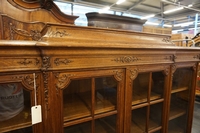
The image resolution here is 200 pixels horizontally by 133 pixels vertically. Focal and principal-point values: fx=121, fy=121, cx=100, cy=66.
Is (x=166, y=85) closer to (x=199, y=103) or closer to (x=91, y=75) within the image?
(x=91, y=75)

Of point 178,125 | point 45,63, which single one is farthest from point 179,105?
point 45,63

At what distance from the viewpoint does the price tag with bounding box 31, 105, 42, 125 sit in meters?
0.62

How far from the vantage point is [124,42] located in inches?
34.5

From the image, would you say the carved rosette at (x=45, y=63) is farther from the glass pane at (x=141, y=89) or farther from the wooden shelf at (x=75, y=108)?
the glass pane at (x=141, y=89)

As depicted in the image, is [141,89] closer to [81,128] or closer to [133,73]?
[133,73]

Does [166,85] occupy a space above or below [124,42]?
below

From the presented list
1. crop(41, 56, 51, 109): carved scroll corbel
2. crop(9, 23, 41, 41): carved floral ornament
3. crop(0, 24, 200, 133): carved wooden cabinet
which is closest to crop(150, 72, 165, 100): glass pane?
crop(0, 24, 200, 133): carved wooden cabinet

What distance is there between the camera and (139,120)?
1.04m

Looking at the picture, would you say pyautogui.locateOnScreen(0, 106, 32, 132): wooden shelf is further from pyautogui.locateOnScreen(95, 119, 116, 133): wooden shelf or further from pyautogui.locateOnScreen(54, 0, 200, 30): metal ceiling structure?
pyautogui.locateOnScreen(54, 0, 200, 30): metal ceiling structure

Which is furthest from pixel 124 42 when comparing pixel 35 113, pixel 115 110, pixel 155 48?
pixel 35 113

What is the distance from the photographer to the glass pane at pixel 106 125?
866 millimetres

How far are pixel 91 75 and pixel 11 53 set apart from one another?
423mm

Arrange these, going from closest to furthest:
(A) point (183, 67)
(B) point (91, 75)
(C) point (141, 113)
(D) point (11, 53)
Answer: (D) point (11, 53) < (B) point (91, 75) < (C) point (141, 113) < (A) point (183, 67)

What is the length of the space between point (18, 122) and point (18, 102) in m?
0.11
